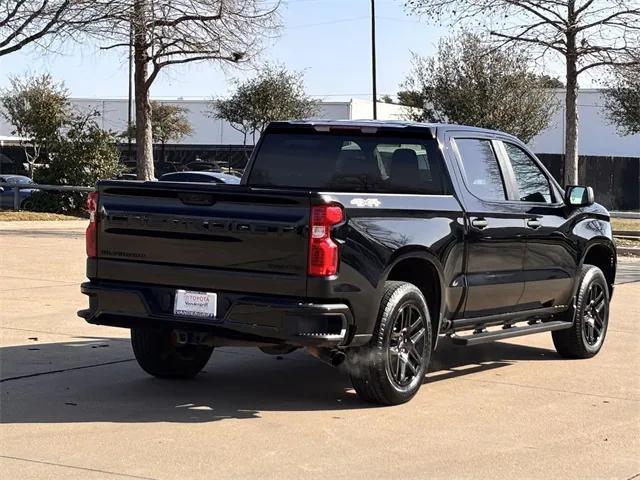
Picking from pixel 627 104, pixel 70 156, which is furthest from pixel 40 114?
pixel 627 104

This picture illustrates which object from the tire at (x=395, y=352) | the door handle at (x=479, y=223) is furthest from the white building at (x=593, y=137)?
the tire at (x=395, y=352)

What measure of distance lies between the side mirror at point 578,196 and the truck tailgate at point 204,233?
11.4ft

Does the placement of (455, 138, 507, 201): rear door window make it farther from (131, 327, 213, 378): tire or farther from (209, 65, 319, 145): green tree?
(209, 65, 319, 145): green tree

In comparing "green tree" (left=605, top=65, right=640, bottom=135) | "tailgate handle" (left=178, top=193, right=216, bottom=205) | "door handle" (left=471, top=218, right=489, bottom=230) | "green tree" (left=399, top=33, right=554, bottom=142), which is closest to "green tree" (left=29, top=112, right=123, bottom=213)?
"green tree" (left=399, top=33, right=554, bottom=142)

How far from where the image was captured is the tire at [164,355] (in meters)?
8.49

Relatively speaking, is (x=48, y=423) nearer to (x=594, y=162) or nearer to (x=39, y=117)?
(x=39, y=117)

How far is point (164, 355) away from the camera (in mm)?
8555

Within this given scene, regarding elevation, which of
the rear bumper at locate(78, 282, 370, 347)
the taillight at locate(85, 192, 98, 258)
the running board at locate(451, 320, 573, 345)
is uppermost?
the taillight at locate(85, 192, 98, 258)

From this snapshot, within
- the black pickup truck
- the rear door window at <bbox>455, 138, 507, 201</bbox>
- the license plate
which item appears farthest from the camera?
the rear door window at <bbox>455, 138, 507, 201</bbox>

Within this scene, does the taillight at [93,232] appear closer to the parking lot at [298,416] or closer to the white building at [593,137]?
the parking lot at [298,416]

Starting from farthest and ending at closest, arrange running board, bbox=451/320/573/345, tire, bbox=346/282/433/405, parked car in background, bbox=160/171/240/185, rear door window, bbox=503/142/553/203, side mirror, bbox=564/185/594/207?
parked car in background, bbox=160/171/240/185, side mirror, bbox=564/185/594/207, rear door window, bbox=503/142/553/203, running board, bbox=451/320/573/345, tire, bbox=346/282/433/405

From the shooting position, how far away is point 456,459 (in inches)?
253

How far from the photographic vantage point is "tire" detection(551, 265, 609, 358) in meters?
9.95

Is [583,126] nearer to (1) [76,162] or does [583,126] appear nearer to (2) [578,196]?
(1) [76,162]
